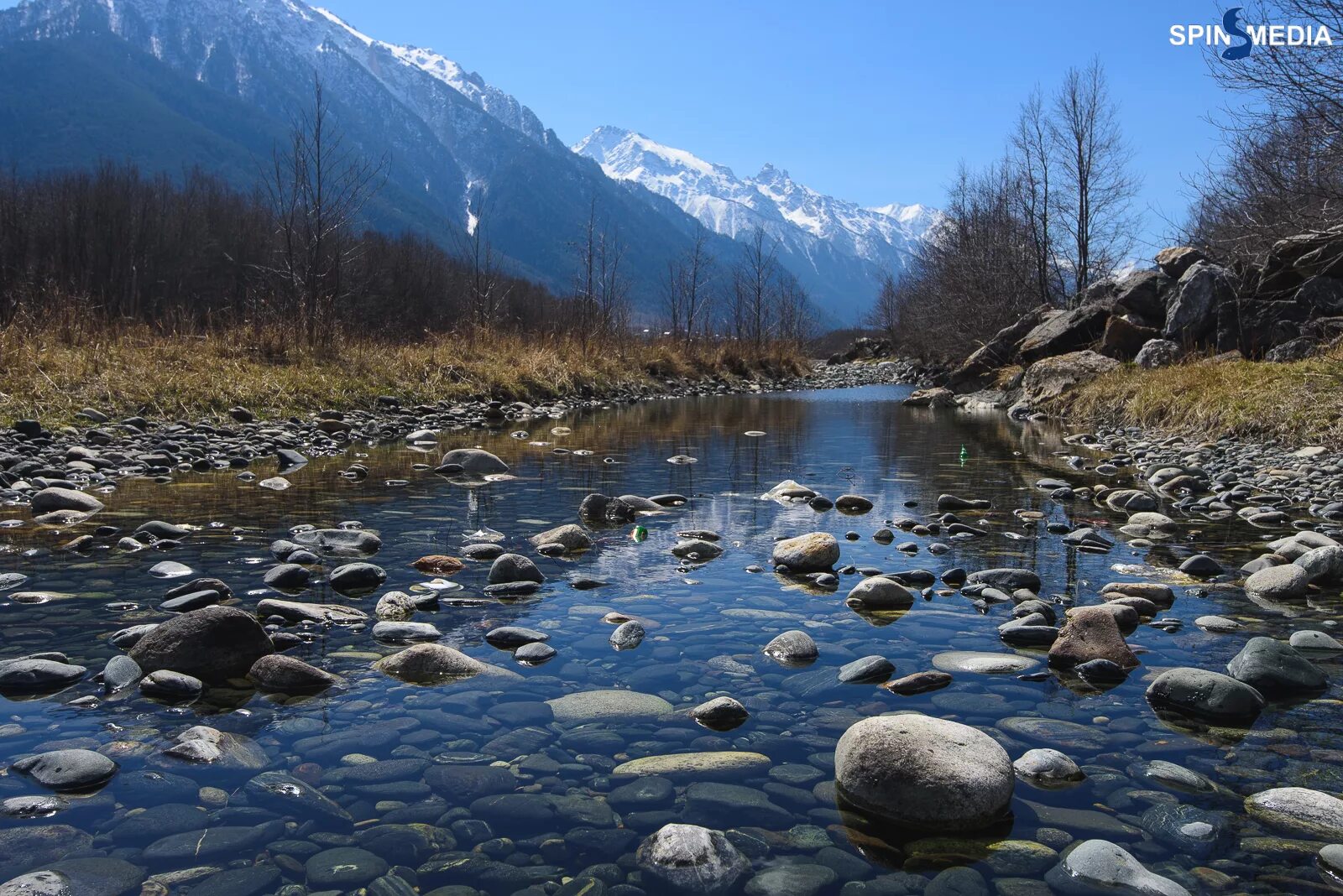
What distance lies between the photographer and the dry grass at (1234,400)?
34.2ft

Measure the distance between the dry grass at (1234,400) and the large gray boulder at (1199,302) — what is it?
145 centimetres

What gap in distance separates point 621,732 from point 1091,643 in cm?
223

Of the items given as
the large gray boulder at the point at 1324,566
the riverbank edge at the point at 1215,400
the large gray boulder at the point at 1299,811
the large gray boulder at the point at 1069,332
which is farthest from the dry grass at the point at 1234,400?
the large gray boulder at the point at 1299,811

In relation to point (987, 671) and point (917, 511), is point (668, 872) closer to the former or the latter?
point (987, 671)

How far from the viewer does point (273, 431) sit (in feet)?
39.3

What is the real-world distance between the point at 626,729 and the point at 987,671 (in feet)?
5.54

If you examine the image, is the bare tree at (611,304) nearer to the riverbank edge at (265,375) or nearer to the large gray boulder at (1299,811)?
the riverbank edge at (265,375)

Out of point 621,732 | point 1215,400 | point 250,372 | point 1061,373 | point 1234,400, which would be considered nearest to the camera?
point 621,732

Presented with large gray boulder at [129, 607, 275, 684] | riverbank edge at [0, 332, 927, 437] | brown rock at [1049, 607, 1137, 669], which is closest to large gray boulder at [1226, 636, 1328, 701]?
brown rock at [1049, 607, 1137, 669]

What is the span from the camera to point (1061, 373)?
20.3 metres

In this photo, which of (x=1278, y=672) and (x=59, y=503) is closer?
(x=1278, y=672)

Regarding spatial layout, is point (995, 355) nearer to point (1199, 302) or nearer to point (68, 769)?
point (1199, 302)

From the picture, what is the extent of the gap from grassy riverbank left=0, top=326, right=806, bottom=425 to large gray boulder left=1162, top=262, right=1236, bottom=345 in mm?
14053

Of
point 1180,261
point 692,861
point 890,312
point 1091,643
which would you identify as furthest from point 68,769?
point 890,312
